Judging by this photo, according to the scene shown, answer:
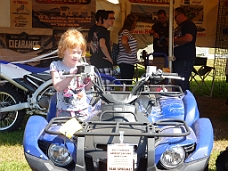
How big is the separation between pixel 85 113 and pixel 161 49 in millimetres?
4768

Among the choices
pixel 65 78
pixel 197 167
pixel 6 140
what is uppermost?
pixel 65 78

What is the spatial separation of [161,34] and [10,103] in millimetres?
3417

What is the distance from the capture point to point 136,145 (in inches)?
117

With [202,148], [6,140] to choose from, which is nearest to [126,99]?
[202,148]

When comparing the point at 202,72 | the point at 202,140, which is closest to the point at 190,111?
the point at 202,140

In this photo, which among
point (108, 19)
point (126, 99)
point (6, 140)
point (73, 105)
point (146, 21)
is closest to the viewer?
point (126, 99)

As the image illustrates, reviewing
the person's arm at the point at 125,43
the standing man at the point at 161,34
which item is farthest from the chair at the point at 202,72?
the person's arm at the point at 125,43

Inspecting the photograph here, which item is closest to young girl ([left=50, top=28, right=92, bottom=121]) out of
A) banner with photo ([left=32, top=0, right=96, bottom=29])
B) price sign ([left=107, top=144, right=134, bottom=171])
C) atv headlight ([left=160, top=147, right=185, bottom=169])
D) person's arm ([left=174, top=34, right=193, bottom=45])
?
price sign ([left=107, top=144, right=134, bottom=171])

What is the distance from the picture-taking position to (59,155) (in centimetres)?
315

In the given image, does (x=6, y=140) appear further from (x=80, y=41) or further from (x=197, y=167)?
(x=197, y=167)

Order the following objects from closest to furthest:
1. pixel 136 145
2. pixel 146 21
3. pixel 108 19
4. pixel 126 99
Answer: pixel 136 145 → pixel 126 99 → pixel 108 19 → pixel 146 21

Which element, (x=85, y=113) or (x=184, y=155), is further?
(x=85, y=113)

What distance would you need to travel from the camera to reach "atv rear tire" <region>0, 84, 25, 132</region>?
6.13 m

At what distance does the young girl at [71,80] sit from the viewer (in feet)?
11.5
